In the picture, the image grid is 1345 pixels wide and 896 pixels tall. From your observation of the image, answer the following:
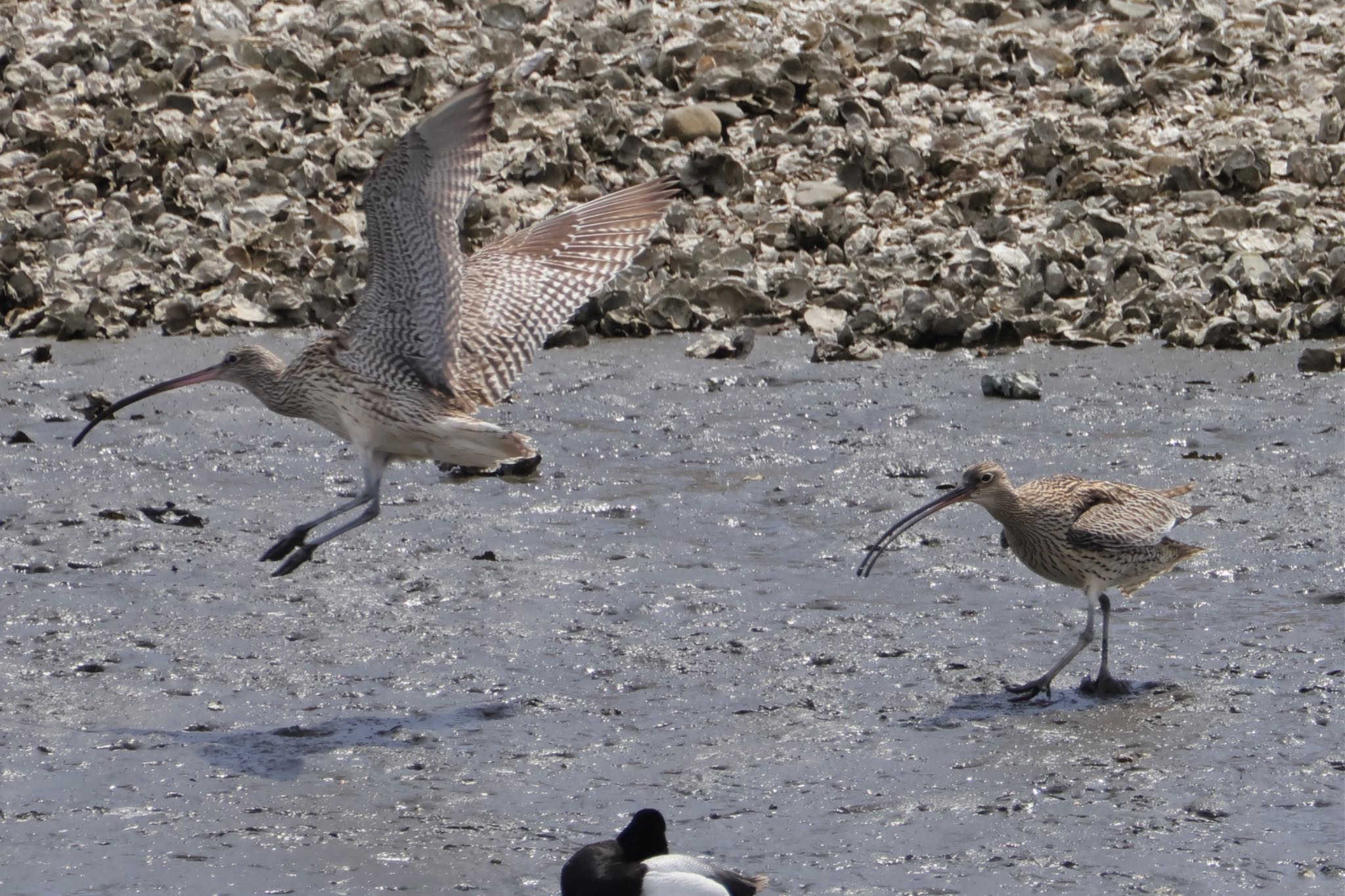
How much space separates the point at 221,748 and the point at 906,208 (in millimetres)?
6931

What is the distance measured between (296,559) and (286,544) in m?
0.07

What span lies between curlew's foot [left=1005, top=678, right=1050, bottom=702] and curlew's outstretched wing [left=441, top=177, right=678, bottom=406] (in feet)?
8.81

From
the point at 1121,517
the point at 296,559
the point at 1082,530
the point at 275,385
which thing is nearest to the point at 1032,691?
the point at 1082,530

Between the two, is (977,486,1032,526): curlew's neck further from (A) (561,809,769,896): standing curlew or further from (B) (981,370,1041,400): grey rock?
(B) (981,370,1041,400): grey rock

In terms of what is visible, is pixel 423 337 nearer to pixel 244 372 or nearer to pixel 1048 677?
pixel 244 372

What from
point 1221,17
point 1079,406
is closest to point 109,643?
point 1079,406

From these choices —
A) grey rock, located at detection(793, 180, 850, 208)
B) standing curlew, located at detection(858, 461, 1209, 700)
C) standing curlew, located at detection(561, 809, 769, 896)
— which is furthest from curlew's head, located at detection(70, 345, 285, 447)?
grey rock, located at detection(793, 180, 850, 208)

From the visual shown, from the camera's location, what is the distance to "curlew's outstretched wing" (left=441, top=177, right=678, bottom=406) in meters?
8.27

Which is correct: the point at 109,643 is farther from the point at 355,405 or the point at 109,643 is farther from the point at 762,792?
the point at 762,792

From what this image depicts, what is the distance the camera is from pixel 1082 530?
674 centimetres

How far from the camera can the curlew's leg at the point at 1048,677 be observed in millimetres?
6512

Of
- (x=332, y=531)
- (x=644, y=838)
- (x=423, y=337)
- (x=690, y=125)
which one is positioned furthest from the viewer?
(x=690, y=125)

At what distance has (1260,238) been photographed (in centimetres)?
1130

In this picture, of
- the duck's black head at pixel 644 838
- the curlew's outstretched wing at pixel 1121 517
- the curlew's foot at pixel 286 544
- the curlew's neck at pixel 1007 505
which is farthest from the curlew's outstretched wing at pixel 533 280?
the duck's black head at pixel 644 838
